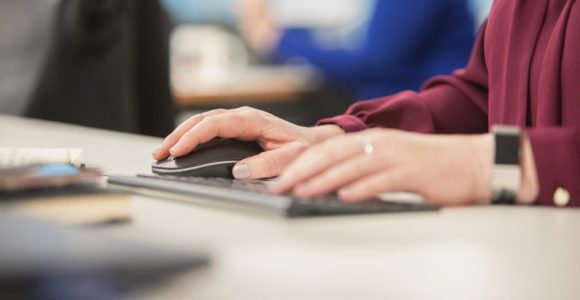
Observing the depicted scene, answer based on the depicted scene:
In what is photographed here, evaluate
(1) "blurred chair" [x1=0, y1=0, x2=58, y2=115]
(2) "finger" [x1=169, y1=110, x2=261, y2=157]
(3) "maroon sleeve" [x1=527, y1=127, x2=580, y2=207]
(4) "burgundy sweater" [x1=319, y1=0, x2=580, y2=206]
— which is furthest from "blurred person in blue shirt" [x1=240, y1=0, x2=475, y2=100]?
(3) "maroon sleeve" [x1=527, y1=127, x2=580, y2=207]

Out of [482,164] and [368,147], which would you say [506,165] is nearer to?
[482,164]

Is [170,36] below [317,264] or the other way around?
the other way around

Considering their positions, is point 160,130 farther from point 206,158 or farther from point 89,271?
point 89,271

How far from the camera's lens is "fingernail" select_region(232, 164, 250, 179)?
0.87m

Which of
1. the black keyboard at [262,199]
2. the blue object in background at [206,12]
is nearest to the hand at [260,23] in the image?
the blue object in background at [206,12]

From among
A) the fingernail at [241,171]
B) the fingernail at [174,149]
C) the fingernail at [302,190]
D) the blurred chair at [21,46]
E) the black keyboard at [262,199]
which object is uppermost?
the blurred chair at [21,46]

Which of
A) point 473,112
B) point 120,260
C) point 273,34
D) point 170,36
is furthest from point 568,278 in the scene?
point 273,34

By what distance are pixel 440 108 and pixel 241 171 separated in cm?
44

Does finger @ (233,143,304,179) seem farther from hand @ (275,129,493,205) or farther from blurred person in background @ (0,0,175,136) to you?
blurred person in background @ (0,0,175,136)

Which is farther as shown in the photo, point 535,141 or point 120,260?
point 535,141

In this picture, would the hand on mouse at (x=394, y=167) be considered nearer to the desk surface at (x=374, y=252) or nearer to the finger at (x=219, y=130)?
the desk surface at (x=374, y=252)

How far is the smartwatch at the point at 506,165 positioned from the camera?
0.71 metres

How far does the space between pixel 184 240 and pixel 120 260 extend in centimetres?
15

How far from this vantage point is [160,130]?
2.19 metres
